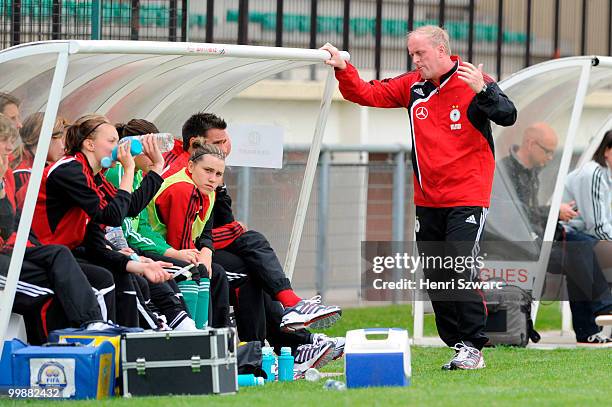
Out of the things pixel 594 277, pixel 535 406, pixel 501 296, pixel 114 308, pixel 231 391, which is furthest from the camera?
pixel 594 277

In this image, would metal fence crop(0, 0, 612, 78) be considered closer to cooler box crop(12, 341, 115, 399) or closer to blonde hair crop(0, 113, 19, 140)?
blonde hair crop(0, 113, 19, 140)

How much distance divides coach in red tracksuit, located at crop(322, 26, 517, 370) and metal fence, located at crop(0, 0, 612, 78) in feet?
7.28

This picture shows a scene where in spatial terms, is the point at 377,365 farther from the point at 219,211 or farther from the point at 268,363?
the point at 219,211

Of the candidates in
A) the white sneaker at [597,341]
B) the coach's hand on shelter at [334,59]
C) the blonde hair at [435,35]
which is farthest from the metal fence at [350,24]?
the white sneaker at [597,341]

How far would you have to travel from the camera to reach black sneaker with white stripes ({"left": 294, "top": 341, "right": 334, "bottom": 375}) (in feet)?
28.4

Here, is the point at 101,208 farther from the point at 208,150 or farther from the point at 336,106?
the point at 336,106

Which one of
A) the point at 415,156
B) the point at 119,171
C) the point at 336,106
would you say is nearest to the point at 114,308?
the point at 119,171

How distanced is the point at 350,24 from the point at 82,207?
9.31m

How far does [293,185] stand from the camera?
9859mm

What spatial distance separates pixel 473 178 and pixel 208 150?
1.65 meters

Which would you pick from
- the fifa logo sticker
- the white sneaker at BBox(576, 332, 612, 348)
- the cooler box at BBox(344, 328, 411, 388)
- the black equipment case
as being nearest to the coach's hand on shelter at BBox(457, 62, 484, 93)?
the fifa logo sticker

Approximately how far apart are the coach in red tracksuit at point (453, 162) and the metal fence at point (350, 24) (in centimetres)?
222

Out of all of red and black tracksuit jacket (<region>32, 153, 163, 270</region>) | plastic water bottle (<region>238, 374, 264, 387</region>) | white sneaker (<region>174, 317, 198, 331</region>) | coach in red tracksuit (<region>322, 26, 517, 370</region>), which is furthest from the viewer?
coach in red tracksuit (<region>322, 26, 517, 370</region>)

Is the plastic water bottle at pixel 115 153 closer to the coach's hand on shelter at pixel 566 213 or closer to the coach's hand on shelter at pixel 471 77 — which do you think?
the coach's hand on shelter at pixel 471 77
